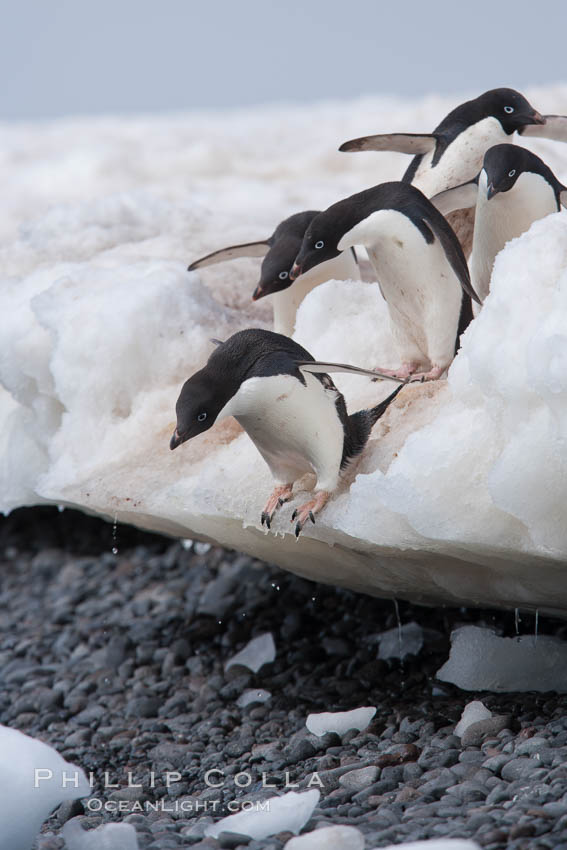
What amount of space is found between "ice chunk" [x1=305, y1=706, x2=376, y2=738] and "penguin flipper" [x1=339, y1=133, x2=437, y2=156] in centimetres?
160

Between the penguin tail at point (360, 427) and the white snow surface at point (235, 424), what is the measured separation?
36 mm

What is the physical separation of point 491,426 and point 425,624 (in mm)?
1359

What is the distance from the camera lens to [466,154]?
9.59 feet

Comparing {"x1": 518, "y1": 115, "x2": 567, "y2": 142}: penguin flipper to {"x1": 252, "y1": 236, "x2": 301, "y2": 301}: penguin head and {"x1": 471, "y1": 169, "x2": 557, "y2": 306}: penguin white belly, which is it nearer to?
{"x1": 471, "y1": 169, "x2": 557, "y2": 306}: penguin white belly

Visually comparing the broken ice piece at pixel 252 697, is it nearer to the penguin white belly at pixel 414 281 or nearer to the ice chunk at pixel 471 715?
the ice chunk at pixel 471 715

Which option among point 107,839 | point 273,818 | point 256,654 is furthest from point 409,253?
point 256,654

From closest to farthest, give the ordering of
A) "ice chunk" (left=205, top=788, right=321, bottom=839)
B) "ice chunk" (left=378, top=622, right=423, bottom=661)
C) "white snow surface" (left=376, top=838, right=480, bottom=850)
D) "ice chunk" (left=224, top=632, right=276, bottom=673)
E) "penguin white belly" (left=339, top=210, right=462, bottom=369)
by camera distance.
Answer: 1. "white snow surface" (left=376, top=838, right=480, bottom=850)
2. "ice chunk" (left=205, top=788, right=321, bottom=839)
3. "penguin white belly" (left=339, top=210, right=462, bottom=369)
4. "ice chunk" (left=378, top=622, right=423, bottom=661)
5. "ice chunk" (left=224, top=632, right=276, bottom=673)

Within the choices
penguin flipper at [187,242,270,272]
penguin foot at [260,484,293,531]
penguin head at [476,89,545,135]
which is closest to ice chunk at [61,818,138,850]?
penguin foot at [260,484,293,531]

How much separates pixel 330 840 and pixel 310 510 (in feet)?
2.46

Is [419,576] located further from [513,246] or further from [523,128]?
[523,128]

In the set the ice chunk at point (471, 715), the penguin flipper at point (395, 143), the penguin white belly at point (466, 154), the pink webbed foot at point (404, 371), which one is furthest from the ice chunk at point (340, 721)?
the penguin flipper at point (395, 143)

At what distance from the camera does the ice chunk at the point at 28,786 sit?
2.22 m

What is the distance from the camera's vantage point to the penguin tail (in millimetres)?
2396

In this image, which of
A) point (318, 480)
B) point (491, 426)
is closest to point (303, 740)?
point (318, 480)
